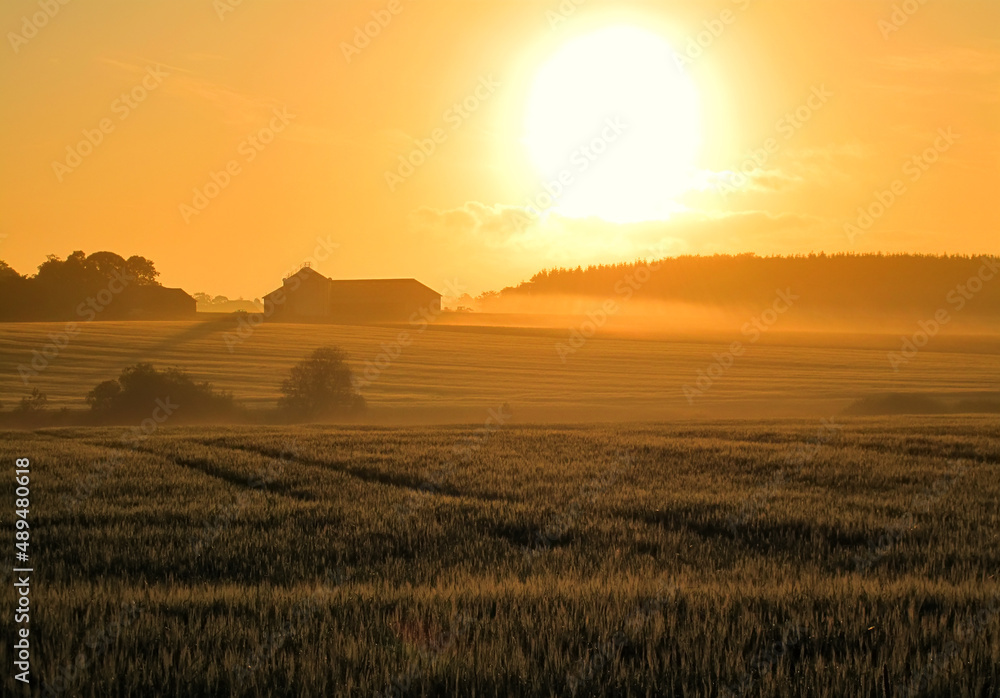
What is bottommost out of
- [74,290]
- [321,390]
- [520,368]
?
[321,390]

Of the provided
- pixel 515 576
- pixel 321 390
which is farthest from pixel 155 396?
pixel 515 576

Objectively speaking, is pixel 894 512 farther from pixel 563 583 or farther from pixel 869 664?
pixel 869 664

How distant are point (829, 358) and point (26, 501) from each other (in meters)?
74.6

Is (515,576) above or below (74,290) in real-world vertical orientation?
below

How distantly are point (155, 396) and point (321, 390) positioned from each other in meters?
9.47

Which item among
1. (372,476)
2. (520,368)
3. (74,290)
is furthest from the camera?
(74,290)

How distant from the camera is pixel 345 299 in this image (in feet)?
370

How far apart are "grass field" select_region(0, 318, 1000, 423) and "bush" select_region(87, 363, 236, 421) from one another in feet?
6.13

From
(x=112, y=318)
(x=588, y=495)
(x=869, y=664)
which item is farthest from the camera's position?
(x=112, y=318)

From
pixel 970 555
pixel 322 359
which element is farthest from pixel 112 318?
pixel 970 555

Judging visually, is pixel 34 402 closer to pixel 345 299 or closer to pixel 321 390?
pixel 321 390

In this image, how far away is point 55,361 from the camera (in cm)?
6134

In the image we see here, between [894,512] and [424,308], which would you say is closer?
[894,512]

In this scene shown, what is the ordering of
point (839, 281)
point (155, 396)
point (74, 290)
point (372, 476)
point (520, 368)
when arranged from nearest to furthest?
point (372, 476) < point (155, 396) < point (520, 368) < point (74, 290) < point (839, 281)
